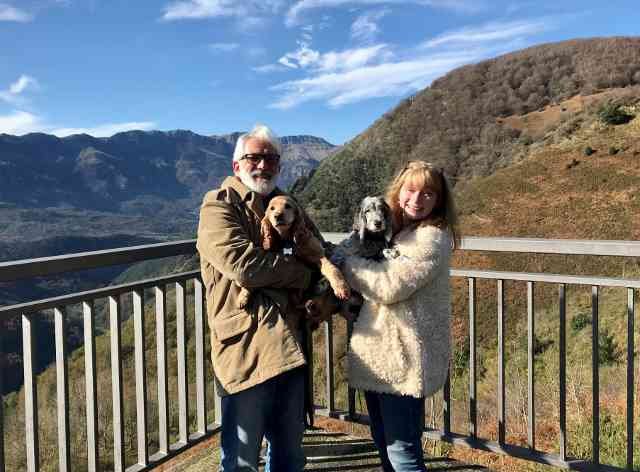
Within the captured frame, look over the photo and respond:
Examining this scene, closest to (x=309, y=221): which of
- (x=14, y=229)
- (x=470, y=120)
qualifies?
(x=470, y=120)

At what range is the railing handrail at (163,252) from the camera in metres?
2.02

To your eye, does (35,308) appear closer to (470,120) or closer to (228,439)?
(228,439)

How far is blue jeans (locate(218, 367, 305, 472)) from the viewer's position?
2.16 meters

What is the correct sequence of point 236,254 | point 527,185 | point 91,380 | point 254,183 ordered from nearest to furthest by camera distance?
point 236,254
point 254,183
point 91,380
point 527,185

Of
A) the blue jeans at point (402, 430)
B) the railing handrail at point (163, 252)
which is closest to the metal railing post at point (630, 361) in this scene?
the railing handrail at point (163, 252)

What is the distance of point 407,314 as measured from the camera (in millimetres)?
2150

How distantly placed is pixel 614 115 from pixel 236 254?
4024 centimetres

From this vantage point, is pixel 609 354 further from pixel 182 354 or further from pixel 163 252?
pixel 163 252

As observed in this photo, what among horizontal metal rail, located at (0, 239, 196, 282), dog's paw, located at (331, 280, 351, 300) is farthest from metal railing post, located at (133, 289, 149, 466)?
dog's paw, located at (331, 280, 351, 300)

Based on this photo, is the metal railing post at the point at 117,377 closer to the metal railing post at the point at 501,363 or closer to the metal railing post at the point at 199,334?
the metal railing post at the point at 199,334

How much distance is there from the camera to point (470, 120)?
56.2 metres

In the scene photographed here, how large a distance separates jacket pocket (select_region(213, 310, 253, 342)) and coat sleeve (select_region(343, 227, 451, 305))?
450 millimetres

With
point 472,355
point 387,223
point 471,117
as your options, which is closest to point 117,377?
point 387,223

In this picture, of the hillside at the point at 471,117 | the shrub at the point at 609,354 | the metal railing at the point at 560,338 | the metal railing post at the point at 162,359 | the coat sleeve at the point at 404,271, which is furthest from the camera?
the hillside at the point at 471,117
